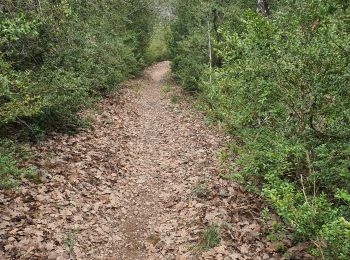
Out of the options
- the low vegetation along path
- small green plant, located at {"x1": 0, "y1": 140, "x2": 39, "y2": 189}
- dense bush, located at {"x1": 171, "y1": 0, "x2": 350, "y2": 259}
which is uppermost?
dense bush, located at {"x1": 171, "y1": 0, "x2": 350, "y2": 259}

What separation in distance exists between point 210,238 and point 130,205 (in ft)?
7.95

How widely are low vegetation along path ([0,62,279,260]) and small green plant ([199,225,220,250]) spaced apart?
0.02 meters

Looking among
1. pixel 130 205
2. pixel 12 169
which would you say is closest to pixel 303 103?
pixel 130 205

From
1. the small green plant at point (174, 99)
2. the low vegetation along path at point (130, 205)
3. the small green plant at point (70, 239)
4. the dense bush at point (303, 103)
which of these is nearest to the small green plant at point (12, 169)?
the low vegetation along path at point (130, 205)

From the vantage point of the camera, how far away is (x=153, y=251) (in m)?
6.20

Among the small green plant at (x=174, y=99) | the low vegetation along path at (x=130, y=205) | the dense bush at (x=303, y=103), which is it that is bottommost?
the small green plant at (x=174, y=99)

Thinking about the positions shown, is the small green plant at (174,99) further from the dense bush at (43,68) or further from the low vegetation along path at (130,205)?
the low vegetation along path at (130,205)

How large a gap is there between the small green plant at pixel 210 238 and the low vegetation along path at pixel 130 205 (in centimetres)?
2

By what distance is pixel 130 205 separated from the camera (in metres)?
7.76

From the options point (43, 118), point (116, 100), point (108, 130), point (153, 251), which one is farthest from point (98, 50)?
point (153, 251)

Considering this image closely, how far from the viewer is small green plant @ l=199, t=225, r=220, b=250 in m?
5.97

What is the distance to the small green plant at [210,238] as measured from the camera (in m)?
5.97

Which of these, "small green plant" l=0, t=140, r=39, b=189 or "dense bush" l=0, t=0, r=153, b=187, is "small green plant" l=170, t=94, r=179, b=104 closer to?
"dense bush" l=0, t=0, r=153, b=187

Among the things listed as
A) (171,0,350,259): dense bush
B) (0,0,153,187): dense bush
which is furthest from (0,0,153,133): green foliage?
(171,0,350,259): dense bush
